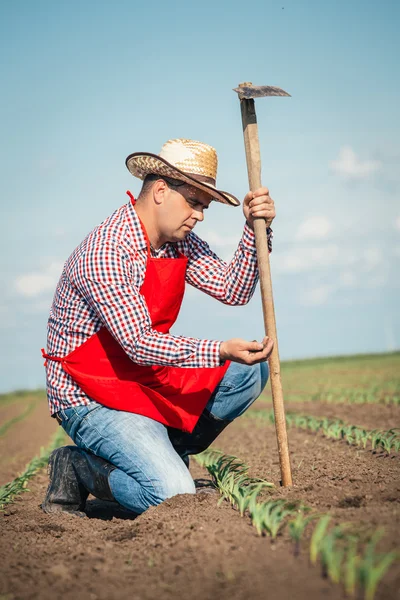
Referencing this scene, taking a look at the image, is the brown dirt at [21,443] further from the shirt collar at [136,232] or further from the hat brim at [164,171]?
the hat brim at [164,171]

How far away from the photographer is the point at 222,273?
183 inches

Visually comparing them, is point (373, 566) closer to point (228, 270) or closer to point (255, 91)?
point (228, 270)

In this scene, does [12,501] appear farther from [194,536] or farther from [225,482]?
[194,536]

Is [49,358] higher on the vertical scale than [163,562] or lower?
higher

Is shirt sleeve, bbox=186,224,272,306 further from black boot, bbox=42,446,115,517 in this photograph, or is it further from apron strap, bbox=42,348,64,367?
black boot, bbox=42,446,115,517

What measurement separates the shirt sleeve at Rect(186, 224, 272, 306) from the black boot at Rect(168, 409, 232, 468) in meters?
0.82

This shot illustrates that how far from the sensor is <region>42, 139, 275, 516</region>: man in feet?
12.3

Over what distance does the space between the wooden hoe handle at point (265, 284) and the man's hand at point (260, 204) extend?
0.14ft

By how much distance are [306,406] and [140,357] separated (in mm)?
8933

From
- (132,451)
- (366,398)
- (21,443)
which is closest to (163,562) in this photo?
(132,451)

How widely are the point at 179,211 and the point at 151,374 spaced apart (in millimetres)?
1020

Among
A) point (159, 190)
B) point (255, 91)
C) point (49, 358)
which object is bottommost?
point (49, 358)

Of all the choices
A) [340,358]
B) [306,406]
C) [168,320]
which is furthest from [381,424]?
[340,358]

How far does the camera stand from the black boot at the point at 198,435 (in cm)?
456
